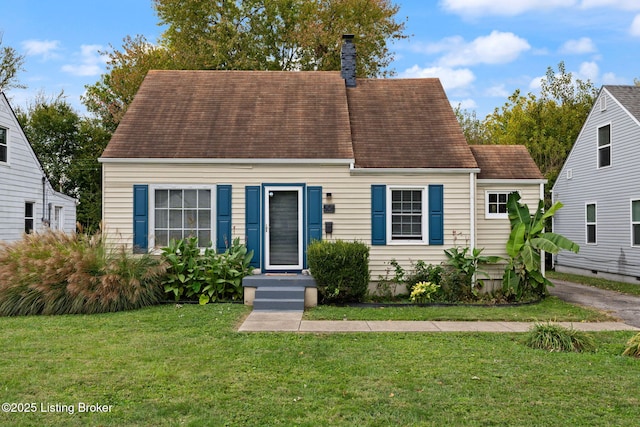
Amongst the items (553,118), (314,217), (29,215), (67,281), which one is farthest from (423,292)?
(553,118)

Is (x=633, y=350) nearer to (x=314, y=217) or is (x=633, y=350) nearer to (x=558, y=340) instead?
(x=558, y=340)

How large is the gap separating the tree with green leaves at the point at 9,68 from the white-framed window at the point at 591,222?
30561 millimetres

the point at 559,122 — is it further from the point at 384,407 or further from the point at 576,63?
the point at 384,407

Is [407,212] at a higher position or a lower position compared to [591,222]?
higher

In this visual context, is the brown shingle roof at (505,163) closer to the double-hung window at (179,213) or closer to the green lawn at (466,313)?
the green lawn at (466,313)

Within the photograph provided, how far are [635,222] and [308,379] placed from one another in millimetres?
13739

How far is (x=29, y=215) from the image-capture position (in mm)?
16312

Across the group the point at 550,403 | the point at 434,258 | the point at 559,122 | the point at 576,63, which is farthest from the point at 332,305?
the point at 576,63

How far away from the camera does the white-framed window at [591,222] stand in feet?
55.4

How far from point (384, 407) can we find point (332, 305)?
560cm

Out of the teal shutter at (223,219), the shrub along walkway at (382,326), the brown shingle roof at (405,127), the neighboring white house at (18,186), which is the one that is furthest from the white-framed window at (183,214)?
the neighboring white house at (18,186)

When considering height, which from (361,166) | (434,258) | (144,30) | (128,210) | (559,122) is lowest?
(434,258)

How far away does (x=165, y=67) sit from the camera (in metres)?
25.5

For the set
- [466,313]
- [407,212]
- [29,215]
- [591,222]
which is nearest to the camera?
[466,313]
